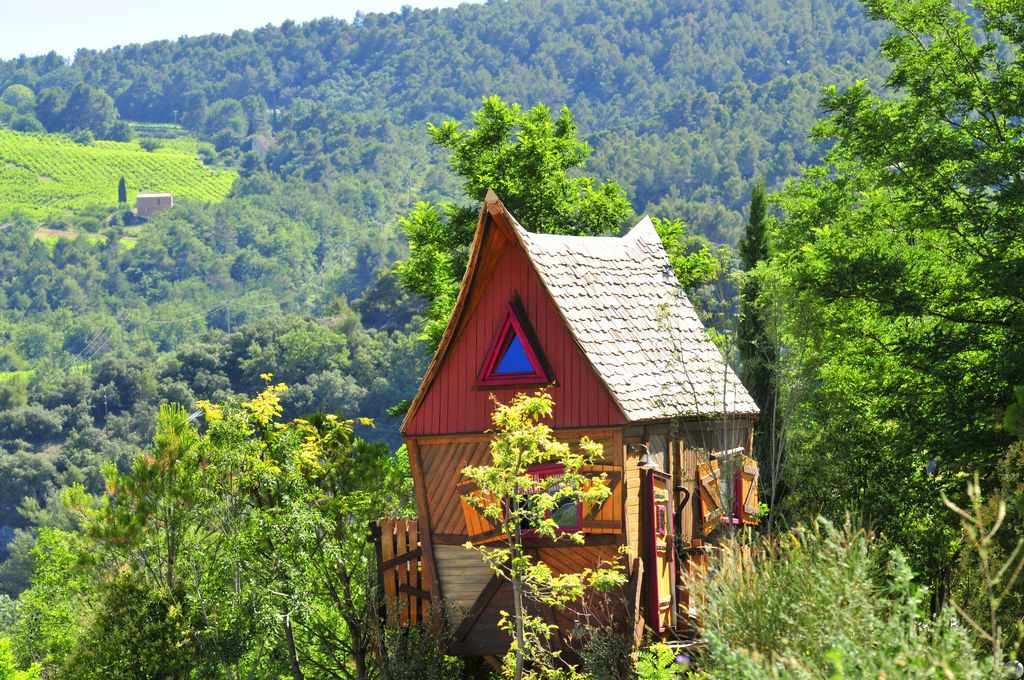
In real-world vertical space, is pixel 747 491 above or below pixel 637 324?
below

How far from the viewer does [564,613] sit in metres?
11.9

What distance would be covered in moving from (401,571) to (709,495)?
3729 mm

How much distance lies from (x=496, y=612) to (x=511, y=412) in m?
3.13

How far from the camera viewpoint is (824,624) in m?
6.82

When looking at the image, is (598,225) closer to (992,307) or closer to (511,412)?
(992,307)

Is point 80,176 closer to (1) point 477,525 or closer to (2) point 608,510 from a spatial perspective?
(1) point 477,525

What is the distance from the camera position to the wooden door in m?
11.5

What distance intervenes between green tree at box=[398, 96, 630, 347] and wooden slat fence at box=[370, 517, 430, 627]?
28.7 ft

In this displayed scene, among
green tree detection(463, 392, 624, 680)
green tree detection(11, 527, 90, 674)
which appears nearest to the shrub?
green tree detection(463, 392, 624, 680)

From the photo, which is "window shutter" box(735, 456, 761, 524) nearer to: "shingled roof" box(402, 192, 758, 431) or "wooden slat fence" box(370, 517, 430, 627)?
"shingled roof" box(402, 192, 758, 431)

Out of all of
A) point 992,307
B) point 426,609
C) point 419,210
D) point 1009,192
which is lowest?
point 426,609

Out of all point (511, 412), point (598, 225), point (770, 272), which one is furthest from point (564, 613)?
point (598, 225)

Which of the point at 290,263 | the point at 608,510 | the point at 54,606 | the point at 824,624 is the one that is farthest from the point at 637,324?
the point at 290,263

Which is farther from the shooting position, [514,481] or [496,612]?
[496,612]
